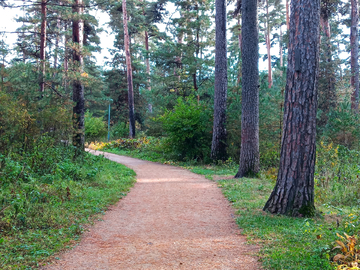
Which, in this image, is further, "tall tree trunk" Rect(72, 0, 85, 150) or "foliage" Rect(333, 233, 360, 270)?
"tall tree trunk" Rect(72, 0, 85, 150)

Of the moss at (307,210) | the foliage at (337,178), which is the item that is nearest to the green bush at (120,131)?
the foliage at (337,178)

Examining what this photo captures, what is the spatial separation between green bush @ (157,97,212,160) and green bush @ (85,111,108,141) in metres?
15.7

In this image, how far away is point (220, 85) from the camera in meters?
14.1

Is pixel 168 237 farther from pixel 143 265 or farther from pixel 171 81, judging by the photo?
pixel 171 81

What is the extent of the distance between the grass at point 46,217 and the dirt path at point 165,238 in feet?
0.79

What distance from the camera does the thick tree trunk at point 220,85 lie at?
14.0 m

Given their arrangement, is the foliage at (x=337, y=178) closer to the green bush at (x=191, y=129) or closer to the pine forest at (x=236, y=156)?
the pine forest at (x=236, y=156)

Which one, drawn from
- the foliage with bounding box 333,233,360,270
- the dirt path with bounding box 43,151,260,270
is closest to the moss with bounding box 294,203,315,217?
the dirt path with bounding box 43,151,260,270

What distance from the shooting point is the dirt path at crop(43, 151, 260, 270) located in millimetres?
3949

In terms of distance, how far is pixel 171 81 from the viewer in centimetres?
2319

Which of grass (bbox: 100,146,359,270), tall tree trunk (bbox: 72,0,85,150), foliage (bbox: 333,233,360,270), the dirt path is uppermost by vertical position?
tall tree trunk (bbox: 72,0,85,150)

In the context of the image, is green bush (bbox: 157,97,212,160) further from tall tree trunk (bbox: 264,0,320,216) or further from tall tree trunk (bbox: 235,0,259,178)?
tall tree trunk (bbox: 264,0,320,216)

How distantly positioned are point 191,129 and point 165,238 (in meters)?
10.4

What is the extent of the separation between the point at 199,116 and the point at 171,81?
844 centimetres
